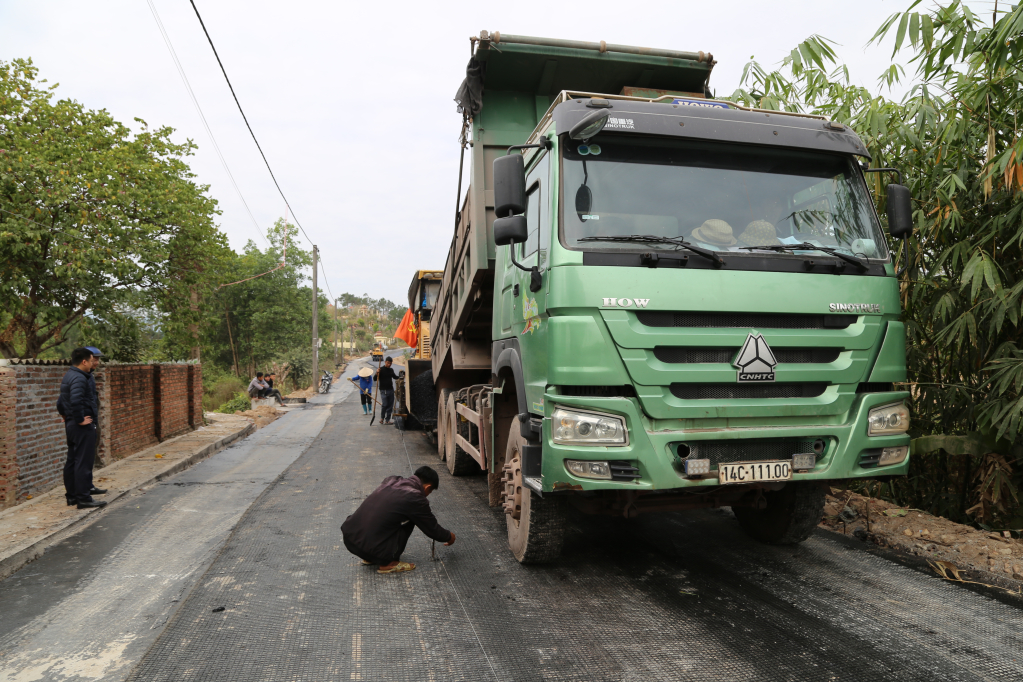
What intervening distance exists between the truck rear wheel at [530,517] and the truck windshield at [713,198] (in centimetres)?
156

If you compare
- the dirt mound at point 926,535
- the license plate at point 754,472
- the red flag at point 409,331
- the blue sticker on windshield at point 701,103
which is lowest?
the dirt mound at point 926,535

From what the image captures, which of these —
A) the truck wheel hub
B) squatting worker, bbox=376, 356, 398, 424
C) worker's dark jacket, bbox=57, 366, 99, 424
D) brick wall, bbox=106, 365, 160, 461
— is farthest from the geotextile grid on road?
squatting worker, bbox=376, 356, 398, 424

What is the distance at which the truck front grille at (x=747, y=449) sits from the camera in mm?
3533

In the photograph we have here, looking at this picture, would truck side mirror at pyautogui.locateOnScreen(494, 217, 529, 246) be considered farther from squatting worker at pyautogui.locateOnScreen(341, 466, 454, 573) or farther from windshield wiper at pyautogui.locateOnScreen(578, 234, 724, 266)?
squatting worker at pyautogui.locateOnScreen(341, 466, 454, 573)

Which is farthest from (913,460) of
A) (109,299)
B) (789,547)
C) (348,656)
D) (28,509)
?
(109,299)

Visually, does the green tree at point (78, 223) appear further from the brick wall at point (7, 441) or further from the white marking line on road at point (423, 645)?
the white marking line on road at point (423, 645)

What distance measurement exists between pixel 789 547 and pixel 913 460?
8.11 ft

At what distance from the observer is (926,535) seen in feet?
16.4

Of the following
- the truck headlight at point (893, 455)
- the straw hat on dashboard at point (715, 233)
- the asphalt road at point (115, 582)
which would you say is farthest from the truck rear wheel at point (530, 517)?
the asphalt road at point (115, 582)

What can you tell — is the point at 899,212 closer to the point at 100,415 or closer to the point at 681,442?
the point at 681,442

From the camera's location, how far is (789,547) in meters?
4.82

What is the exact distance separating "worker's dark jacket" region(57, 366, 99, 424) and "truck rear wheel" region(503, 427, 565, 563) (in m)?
4.94

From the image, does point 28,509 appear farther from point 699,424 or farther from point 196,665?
point 699,424

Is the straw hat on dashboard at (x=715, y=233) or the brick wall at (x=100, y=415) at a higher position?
the straw hat on dashboard at (x=715, y=233)
